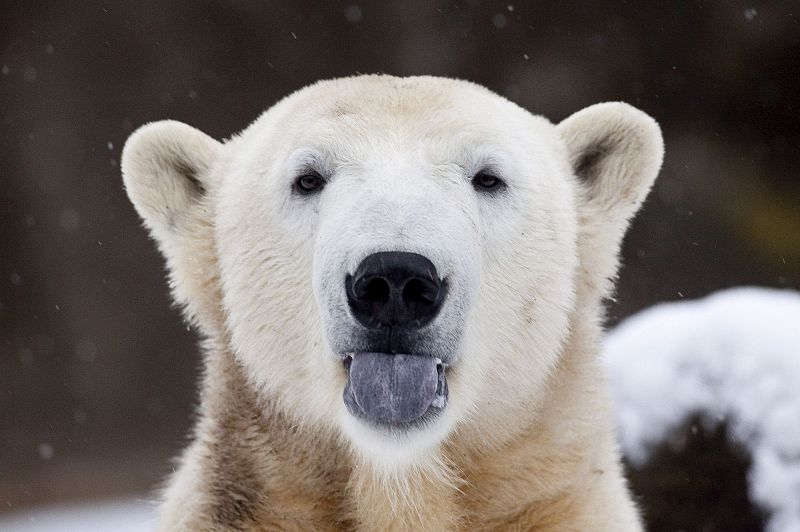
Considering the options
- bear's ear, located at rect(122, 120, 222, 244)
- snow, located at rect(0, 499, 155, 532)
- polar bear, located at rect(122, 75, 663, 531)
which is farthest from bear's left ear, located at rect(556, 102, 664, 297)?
snow, located at rect(0, 499, 155, 532)

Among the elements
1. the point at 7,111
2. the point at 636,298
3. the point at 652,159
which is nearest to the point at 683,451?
the point at 652,159

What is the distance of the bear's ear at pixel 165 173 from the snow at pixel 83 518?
15.3ft

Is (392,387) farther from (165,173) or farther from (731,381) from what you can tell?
(731,381)

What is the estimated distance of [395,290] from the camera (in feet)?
7.43

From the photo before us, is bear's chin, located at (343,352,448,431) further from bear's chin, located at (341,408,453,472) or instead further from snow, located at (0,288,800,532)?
snow, located at (0,288,800,532)

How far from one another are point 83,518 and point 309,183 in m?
5.99

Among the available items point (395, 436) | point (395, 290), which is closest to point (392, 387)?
point (395, 436)

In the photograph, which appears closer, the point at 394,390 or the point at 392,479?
the point at 394,390

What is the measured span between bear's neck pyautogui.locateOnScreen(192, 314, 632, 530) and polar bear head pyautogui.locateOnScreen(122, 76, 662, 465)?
0.06 metres

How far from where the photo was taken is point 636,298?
8.86 m

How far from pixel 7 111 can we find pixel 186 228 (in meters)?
6.25

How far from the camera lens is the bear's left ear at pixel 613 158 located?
10.4 ft

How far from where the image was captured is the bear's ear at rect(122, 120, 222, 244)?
3145mm

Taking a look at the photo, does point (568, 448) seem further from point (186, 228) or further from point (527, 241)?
point (186, 228)
